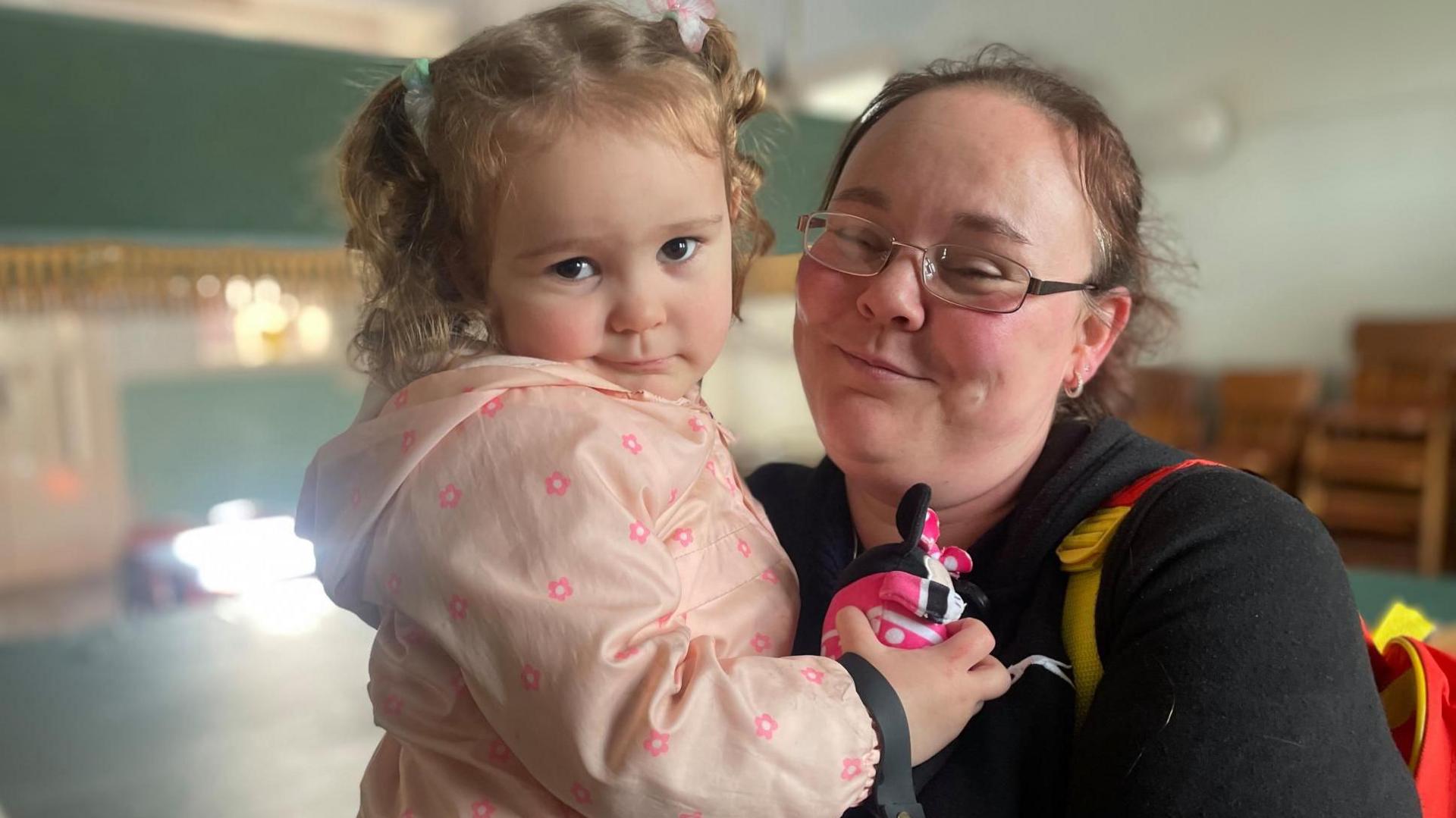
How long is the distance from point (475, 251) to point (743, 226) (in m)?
0.33

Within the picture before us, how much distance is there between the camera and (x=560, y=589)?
29.0 inches

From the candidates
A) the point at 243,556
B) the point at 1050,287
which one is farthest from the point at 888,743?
the point at 243,556

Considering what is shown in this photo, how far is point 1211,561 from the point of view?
0.84 metres

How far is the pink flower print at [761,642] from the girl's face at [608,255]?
0.24 meters

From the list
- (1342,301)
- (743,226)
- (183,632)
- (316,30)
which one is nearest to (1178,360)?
(1342,301)

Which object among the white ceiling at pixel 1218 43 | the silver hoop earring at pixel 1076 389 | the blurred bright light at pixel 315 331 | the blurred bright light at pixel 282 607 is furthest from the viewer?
the white ceiling at pixel 1218 43

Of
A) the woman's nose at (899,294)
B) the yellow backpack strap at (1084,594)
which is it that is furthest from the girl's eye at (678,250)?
the yellow backpack strap at (1084,594)

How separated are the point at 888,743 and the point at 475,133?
589mm

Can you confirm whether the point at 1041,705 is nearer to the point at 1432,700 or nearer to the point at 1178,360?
the point at 1432,700

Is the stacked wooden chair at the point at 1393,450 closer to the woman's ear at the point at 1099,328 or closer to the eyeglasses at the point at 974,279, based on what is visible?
the woman's ear at the point at 1099,328

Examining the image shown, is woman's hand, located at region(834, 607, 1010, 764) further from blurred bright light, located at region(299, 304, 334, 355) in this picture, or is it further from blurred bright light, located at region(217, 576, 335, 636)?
blurred bright light, located at region(299, 304, 334, 355)

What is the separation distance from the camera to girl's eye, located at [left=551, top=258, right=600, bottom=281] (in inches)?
33.0

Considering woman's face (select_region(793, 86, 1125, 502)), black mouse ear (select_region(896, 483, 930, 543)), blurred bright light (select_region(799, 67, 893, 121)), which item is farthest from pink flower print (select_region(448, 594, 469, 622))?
blurred bright light (select_region(799, 67, 893, 121))

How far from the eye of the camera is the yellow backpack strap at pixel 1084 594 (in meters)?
0.91
